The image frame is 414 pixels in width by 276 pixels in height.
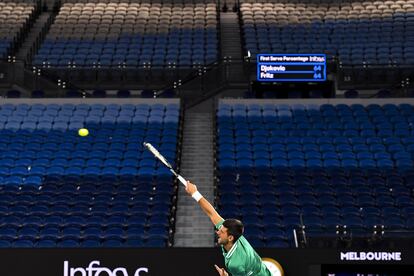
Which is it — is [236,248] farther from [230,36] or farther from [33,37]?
[33,37]

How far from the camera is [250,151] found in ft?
83.3

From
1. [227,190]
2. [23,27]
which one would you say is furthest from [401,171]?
[23,27]

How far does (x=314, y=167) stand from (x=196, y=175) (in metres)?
3.52

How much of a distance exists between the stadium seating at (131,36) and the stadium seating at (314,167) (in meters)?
4.74

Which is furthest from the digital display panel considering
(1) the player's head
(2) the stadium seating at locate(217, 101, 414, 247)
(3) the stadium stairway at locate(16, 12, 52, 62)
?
(3) the stadium stairway at locate(16, 12, 52, 62)

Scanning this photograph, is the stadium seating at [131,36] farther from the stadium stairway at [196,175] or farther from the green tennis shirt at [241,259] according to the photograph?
the green tennis shirt at [241,259]

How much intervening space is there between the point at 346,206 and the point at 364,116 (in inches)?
259

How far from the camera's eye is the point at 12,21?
3553 centimetres

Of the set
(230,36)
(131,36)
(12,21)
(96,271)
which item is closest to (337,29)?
(230,36)

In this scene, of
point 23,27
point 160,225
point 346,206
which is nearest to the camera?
point 160,225

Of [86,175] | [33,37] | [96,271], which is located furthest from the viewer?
[33,37]

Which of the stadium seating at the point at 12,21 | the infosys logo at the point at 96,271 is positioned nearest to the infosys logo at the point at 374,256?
the infosys logo at the point at 96,271

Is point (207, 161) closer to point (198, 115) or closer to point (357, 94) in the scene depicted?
point (198, 115)

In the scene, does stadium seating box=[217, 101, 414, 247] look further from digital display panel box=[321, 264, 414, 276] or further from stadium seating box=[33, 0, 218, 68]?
stadium seating box=[33, 0, 218, 68]
